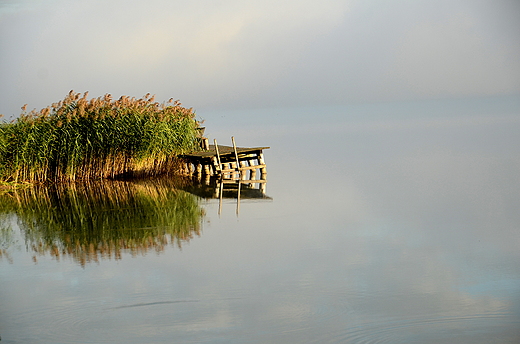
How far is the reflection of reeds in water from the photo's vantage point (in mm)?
8625

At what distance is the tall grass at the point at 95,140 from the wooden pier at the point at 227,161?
36 centimetres

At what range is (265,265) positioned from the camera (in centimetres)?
760

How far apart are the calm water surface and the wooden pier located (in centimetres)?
151

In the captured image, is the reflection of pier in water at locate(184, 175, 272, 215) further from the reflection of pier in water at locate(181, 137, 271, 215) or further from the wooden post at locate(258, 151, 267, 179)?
the wooden post at locate(258, 151, 267, 179)

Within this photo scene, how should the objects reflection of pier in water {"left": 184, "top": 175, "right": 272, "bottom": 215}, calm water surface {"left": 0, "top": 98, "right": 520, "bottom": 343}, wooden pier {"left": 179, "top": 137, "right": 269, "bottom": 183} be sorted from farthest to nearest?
wooden pier {"left": 179, "top": 137, "right": 269, "bottom": 183} → reflection of pier in water {"left": 184, "top": 175, "right": 272, "bottom": 215} → calm water surface {"left": 0, "top": 98, "right": 520, "bottom": 343}

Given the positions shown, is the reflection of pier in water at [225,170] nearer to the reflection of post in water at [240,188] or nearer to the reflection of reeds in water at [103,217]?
the reflection of post in water at [240,188]

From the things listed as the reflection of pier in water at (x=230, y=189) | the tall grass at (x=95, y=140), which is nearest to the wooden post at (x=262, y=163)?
the reflection of pier in water at (x=230, y=189)

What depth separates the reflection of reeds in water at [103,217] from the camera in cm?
862

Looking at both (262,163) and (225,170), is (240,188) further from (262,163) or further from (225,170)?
(262,163)

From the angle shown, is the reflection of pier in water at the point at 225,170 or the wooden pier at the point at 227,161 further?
the wooden pier at the point at 227,161

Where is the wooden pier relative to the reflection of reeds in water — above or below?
above

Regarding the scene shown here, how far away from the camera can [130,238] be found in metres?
8.99

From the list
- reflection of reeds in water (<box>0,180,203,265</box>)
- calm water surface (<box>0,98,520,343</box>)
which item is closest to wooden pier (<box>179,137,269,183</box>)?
reflection of reeds in water (<box>0,180,203,265</box>)

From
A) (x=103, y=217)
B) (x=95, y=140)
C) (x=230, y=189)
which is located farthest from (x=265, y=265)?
(x=95, y=140)
